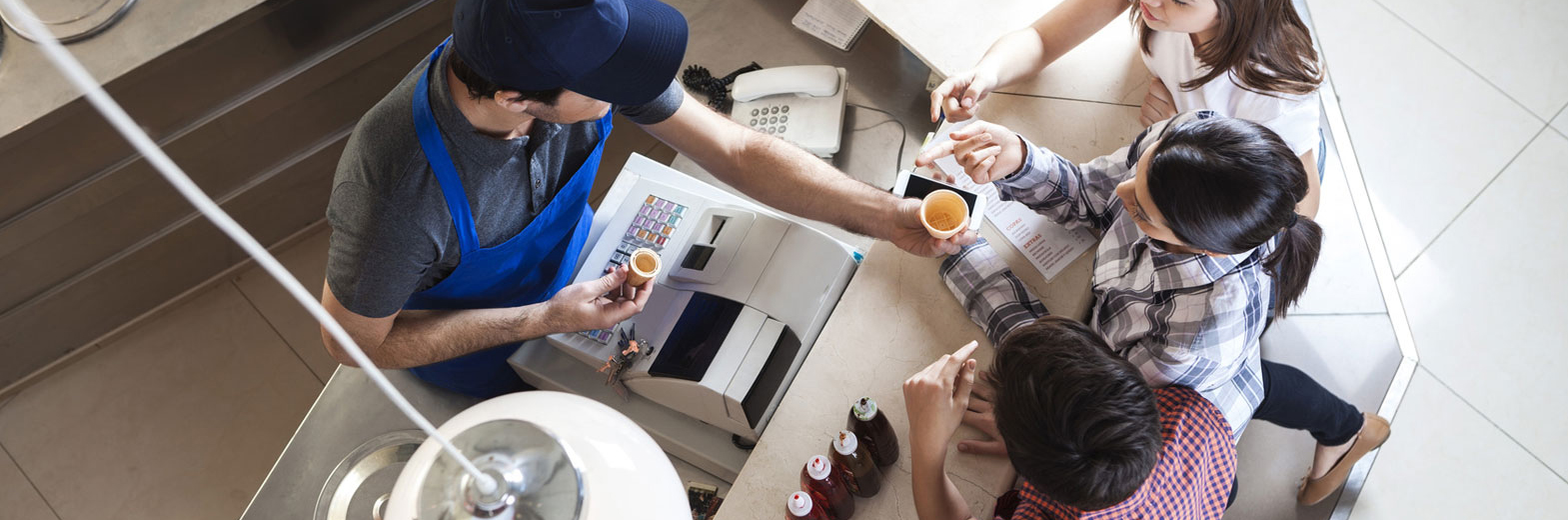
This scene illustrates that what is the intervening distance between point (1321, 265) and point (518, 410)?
8.34 ft

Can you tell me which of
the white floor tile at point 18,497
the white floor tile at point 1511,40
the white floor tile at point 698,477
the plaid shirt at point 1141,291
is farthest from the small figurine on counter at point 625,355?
the white floor tile at point 1511,40

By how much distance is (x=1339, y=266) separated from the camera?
2.66 metres

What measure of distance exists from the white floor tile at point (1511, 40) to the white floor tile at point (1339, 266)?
1133 mm

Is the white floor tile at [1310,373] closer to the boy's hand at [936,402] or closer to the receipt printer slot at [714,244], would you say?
the boy's hand at [936,402]

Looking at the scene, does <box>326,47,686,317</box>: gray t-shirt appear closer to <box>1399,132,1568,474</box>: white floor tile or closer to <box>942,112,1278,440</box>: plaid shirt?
<box>942,112,1278,440</box>: plaid shirt

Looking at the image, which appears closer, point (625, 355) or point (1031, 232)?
point (625, 355)

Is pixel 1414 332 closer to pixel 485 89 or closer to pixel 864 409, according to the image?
pixel 864 409

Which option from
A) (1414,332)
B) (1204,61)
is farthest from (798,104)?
(1414,332)

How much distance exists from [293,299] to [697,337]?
2.07 m

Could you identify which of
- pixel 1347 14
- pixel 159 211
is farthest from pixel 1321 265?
pixel 159 211

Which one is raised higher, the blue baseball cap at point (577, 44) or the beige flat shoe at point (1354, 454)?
the blue baseball cap at point (577, 44)

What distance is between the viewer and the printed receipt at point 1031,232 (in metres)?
1.96

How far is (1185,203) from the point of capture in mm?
1584

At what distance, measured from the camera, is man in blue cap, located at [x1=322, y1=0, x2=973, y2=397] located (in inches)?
52.6
